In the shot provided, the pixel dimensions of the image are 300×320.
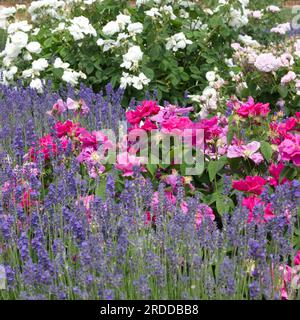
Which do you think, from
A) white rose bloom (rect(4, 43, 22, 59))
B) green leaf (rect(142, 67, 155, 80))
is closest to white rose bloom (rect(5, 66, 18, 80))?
white rose bloom (rect(4, 43, 22, 59))

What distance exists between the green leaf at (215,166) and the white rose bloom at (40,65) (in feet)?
8.67

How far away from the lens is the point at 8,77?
18.4ft

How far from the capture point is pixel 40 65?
5473mm

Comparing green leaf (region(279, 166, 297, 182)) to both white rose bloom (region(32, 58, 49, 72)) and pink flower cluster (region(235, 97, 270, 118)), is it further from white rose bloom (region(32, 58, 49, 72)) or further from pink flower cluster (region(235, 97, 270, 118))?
white rose bloom (region(32, 58, 49, 72))

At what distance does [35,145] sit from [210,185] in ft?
3.02

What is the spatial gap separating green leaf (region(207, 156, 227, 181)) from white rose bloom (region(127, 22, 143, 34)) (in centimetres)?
251

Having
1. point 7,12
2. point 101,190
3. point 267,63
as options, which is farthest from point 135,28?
point 101,190

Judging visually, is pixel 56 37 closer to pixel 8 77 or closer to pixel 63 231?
pixel 8 77

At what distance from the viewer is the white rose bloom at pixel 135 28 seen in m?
5.45

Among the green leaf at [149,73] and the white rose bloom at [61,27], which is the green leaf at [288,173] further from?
the white rose bloom at [61,27]

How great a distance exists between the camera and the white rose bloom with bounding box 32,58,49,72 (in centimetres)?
546

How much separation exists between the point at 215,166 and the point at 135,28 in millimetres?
2566
